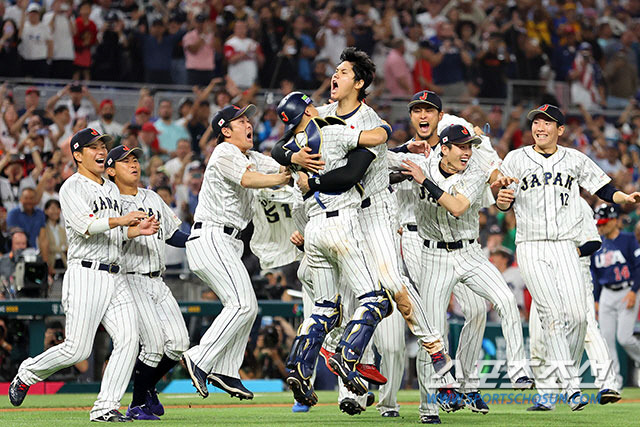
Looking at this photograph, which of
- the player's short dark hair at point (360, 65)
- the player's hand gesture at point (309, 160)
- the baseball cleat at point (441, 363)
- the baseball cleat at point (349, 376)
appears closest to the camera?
the baseball cleat at point (349, 376)

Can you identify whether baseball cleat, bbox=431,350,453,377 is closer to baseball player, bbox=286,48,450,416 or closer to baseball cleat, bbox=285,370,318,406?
baseball player, bbox=286,48,450,416

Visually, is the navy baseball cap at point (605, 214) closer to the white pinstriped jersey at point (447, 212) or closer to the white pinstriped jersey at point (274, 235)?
the white pinstriped jersey at point (447, 212)

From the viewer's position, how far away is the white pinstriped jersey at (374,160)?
6949mm

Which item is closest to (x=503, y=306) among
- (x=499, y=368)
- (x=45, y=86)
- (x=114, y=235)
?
(x=114, y=235)

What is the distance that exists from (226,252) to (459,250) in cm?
185

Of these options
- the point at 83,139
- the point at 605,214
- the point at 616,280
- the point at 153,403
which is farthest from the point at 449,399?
the point at 616,280

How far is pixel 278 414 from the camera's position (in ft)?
27.4

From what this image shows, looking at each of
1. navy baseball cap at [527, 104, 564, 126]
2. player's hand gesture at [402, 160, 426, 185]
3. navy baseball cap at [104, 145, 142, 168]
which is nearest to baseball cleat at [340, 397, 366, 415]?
player's hand gesture at [402, 160, 426, 185]

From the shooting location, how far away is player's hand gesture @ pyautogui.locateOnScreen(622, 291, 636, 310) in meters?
12.2

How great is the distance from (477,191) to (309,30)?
10236 mm

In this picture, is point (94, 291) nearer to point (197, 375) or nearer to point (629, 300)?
point (197, 375)

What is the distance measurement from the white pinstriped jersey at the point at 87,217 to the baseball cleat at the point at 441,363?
2.54 meters

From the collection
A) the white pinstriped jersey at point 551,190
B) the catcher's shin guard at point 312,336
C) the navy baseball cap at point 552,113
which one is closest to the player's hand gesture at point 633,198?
the white pinstriped jersey at point 551,190

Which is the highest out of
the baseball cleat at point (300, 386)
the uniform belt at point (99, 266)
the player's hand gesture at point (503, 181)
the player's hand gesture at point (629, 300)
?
the player's hand gesture at point (503, 181)
